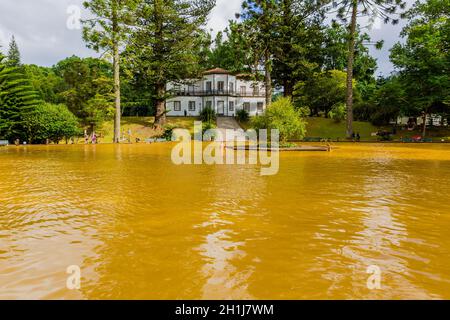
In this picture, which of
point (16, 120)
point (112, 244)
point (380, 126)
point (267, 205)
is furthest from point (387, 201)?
point (380, 126)

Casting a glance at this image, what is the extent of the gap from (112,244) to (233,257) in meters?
1.95

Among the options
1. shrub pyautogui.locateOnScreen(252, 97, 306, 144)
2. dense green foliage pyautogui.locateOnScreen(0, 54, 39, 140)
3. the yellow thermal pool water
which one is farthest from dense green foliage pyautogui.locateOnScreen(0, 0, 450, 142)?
the yellow thermal pool water

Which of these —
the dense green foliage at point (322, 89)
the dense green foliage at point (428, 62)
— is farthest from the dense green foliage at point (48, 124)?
the dense green foliage at point (428, 62)

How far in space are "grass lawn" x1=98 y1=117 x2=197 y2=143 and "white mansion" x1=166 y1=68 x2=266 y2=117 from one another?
36.4 ft

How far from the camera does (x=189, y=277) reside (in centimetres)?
449

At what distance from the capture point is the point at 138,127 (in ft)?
164

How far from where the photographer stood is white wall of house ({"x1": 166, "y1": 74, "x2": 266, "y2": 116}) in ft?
216

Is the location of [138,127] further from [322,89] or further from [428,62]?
[428,62]

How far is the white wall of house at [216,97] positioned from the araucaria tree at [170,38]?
17128 millimetres

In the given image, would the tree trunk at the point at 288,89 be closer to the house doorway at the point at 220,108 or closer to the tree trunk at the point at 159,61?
the house doorway at the point at 220,108

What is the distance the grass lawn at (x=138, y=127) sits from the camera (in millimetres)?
45541

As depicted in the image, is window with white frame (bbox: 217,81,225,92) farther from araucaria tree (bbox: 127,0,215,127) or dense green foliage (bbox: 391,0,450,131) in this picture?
dense green foliage (bbox: 391,0,450,131)
